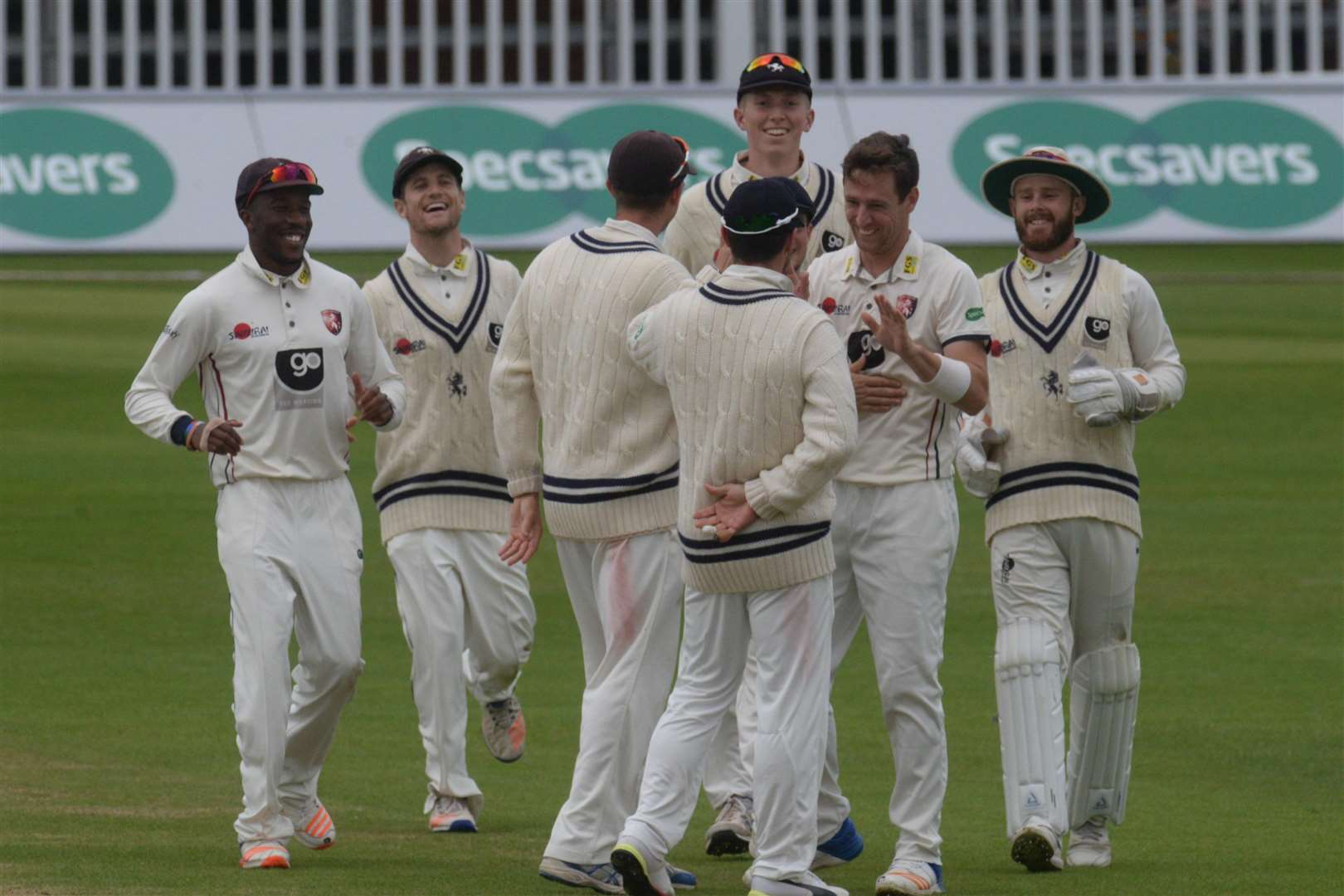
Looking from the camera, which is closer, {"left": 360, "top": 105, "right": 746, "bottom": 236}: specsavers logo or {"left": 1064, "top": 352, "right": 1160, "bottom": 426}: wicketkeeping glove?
{"left": 1064, "top": 352, "right": 1160, "bottom": 426}: wicketkeeping glove

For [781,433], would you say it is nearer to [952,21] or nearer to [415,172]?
[415,172]

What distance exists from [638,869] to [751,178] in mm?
2612

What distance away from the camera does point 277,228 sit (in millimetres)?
7512

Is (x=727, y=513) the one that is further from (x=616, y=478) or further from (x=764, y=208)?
(x=764, y=208)

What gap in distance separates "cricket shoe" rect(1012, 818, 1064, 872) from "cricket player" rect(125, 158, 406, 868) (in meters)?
2.23

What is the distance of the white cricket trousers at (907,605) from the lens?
7156 mm

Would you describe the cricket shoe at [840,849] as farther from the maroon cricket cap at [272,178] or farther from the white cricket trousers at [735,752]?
the maroon cricket cap at [272,178]

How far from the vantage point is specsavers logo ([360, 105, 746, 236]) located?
23.0 m

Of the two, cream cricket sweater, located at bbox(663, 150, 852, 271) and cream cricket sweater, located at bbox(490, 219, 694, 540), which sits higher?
cream cricket sweater, located at bbox(663, 150, 852, 271)

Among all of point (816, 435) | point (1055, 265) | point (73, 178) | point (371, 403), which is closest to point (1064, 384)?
point (1055, 265)

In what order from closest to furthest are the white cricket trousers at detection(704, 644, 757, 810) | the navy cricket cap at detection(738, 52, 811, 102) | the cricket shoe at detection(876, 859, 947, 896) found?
the cricket shoe at detection(876, 859, 947, 896) → the white cricket trousers at detection(704, 644, 757, 810) → the navy cricket cap at detection(738, 52, 811, 102)

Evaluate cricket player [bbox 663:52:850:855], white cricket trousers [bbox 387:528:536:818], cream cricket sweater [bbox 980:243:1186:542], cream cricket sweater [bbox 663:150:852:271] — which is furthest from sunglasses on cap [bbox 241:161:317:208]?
cream cricket sweater [bbox 980:243:1186:542]

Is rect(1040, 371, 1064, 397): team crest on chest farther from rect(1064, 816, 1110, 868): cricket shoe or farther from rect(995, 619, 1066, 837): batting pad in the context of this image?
rect(1064, 816, 1110, 868): cricket shoe

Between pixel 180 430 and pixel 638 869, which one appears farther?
pixel 180 430
